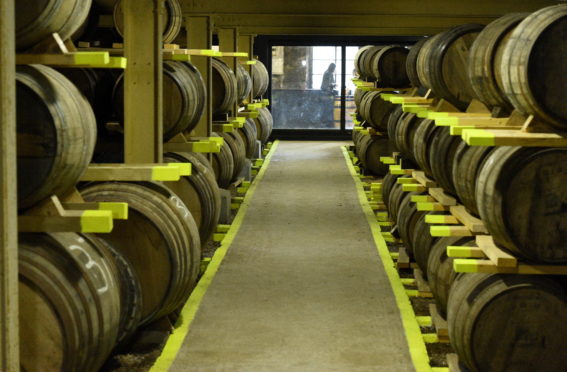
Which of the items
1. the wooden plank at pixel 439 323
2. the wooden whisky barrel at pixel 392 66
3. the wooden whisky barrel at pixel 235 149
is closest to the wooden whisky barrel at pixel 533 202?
the wooden plank at pixel 439 323

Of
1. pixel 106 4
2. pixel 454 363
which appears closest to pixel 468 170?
pixel 454 363

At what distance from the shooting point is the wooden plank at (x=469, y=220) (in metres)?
6.46

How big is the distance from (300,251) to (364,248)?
0.75 metres

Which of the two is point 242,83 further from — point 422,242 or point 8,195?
point 8,195

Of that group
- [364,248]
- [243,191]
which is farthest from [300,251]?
[243,191]

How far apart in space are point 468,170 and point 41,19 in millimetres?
3119

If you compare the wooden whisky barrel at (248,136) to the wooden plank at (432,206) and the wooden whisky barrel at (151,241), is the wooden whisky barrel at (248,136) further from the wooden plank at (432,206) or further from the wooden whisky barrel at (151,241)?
the wooden whisky barrel at (151,241)

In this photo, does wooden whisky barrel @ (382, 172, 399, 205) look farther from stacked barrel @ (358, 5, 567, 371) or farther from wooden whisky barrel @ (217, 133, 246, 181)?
stacked barrel @ (358, 5, 567, 371)

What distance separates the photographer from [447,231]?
21.9ft

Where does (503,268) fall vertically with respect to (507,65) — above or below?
below

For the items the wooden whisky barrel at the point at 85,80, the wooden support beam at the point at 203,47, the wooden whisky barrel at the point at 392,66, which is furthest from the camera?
the wooden whisky barrel at the point at 392,66

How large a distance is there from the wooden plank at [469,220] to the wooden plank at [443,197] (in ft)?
0.91

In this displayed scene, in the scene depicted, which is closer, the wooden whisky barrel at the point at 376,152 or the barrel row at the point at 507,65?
the barrel row at the point at 507,65

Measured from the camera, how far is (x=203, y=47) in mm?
11203
